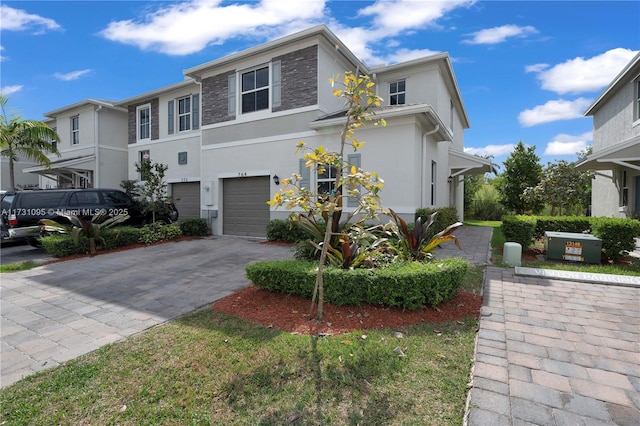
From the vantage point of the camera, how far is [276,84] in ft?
35.8

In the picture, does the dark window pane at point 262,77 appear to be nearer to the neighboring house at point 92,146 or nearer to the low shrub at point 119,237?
the low shrub at point 119,237

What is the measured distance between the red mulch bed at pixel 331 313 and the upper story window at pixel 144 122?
14090mm

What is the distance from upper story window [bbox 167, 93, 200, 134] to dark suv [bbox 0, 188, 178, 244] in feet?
14.2

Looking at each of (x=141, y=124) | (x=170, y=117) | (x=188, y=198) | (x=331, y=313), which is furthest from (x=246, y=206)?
(x=331, y=313)

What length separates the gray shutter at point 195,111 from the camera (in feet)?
46.0

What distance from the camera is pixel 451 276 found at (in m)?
4.15

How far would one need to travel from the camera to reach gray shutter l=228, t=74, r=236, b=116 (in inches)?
465

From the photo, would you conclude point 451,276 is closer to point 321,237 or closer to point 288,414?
point 321,237

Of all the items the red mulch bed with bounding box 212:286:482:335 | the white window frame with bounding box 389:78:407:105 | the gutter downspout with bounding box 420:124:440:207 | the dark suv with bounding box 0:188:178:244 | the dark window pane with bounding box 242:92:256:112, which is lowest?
the red mulch bed with bounding box 212:286:482:335

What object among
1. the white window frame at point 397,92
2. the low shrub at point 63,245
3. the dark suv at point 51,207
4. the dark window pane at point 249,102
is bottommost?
the low shrub at point 63,245

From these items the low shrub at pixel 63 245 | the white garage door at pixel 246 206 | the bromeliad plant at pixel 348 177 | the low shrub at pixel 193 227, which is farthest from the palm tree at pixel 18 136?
the bromeliad plant at pixel 348 177

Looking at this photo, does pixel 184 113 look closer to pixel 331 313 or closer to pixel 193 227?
pixel 193 227

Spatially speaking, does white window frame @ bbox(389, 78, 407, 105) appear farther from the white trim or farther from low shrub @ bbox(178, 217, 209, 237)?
low shrub @ bbox(178, 217, 209, 237)

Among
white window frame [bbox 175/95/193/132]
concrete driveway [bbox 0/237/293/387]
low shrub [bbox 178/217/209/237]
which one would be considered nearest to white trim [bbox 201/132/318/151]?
white window frame [bbox 175/95/193/132]
